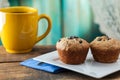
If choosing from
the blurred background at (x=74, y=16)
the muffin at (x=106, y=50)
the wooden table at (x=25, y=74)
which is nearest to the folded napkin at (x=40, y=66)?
the wooden table at (x=25, y=74)

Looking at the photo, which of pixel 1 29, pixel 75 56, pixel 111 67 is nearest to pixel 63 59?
pixel 75 56

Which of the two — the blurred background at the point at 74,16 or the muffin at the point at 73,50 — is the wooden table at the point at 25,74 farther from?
the blurred background at the point at 74,16

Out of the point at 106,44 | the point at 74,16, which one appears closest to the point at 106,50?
the point at 106,44

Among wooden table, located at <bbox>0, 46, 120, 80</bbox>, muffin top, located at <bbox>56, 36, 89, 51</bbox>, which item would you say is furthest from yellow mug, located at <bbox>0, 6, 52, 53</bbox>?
muffin top, located at <bbox>56, 36, 89, 51</bbox>

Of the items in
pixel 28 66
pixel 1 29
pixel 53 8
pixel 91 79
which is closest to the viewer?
pixel 91 79

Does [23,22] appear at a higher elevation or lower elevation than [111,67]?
higher

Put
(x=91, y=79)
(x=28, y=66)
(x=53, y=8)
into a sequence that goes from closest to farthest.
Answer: (x=91, y=79) → (x=28, y=66) → (x=53, y=8)

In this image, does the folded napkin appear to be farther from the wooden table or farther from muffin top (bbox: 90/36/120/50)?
muffin top (bbox: 90/36/120/50)

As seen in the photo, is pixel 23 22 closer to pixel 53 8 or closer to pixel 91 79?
pixel 91 79
